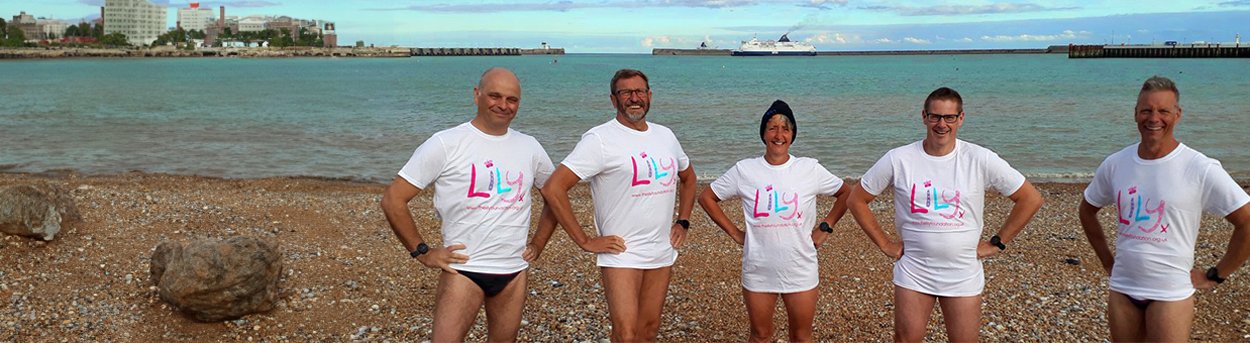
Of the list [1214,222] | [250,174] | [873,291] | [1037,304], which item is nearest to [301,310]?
[873,291]

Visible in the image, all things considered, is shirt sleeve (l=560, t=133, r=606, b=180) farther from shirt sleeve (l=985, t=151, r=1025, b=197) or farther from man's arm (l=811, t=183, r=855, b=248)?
shirt sleeve (l=985, t=151, r=1025, b=197)

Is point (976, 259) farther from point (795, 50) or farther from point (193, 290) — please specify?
point (795, 50)

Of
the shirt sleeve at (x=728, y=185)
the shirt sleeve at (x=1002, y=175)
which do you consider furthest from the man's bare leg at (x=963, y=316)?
the shirt sleeve at (x=728, y=185)

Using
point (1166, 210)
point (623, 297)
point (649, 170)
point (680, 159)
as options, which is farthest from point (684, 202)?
point (1166, 210)

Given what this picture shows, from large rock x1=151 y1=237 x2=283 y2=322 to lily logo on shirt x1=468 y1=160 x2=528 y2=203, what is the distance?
134 inches

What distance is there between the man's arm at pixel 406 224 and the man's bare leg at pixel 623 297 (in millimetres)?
814

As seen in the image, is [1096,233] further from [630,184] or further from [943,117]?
[630,184]

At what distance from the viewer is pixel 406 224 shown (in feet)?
16.2

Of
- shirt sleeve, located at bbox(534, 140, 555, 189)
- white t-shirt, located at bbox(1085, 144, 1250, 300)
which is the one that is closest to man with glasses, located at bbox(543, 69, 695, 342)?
shirt sleeve, located at bbox(534, 140, 555, 189)

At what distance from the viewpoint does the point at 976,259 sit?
16.2ft

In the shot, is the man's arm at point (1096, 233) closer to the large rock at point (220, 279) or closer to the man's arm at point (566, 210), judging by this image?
the man's arm at point (566, 210)

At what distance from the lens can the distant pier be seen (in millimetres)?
128875

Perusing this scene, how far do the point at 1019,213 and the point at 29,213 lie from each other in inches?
364

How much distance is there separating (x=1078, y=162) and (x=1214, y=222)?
10403mm
